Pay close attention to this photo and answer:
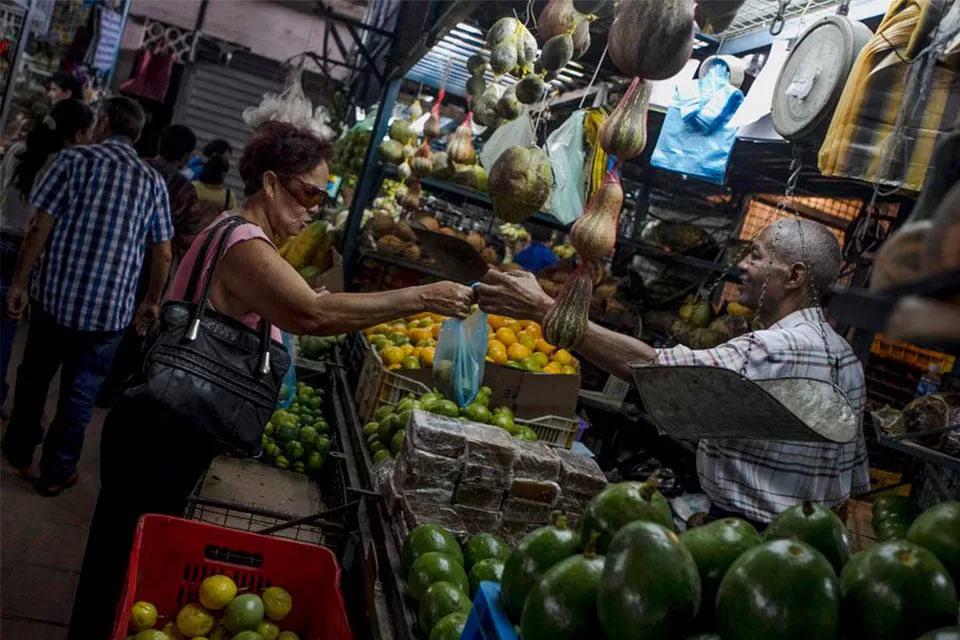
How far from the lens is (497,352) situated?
15.6 feet

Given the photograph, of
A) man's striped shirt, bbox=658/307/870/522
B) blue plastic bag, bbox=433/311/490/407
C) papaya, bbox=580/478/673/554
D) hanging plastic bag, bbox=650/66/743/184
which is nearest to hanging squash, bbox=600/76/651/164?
man's striped shirt, bbox=658/307/870/522

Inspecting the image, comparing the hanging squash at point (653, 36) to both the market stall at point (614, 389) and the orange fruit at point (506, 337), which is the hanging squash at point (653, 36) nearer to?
the market stall at point (614, 389)

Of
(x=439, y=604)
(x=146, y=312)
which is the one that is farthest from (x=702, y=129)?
(x=439, y=604)

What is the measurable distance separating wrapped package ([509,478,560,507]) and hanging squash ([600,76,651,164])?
4.21 ft

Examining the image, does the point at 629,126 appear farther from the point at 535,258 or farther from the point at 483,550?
the point at 535,258

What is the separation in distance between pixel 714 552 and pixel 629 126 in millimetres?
1179

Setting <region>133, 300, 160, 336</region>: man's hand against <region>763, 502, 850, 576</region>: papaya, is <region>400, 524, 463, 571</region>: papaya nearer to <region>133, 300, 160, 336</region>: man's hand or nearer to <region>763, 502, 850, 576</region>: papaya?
<region>763, 502, 850, 576</region>: papaya

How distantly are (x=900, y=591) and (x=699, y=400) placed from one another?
0.67 metres

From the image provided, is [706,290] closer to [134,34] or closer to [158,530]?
[158,530]

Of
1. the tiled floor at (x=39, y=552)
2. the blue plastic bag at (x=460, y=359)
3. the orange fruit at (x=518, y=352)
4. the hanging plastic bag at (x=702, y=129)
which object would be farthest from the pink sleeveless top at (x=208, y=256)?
the hanging plastic bag at (x=702, y=129)

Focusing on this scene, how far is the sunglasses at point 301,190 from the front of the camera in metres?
2.85

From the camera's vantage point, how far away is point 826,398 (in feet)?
6.40

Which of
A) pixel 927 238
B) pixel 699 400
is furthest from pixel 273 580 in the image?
pixel 927 238

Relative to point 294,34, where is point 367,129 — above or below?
below
